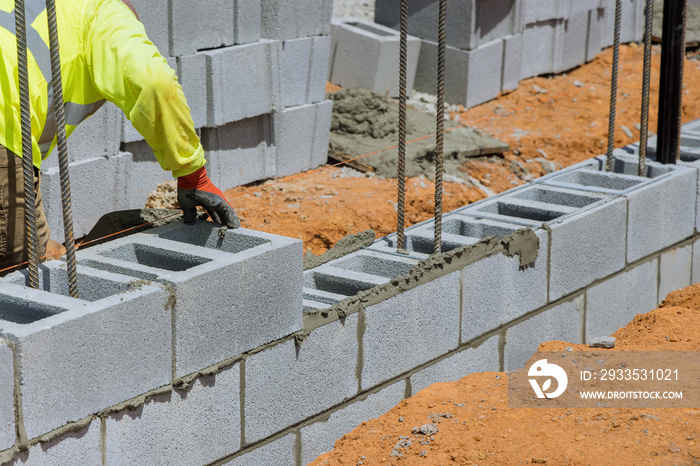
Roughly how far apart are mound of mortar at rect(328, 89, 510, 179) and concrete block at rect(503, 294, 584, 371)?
2.75 m

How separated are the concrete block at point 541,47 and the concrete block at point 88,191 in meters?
6.12

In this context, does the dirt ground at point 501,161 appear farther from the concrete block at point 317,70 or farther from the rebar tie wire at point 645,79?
the rebar tie wire at point 645,79

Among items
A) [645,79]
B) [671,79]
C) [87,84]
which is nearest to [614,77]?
[645,79]

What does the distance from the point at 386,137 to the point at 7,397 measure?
6.17 meters

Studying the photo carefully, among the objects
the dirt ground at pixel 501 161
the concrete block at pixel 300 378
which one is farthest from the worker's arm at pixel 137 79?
the dirt ground at pixel 501 161

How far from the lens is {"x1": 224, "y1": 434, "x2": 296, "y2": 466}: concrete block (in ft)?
12.6

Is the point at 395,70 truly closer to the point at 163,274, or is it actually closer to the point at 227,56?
the point at 227,56

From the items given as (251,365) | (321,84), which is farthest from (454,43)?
(251,365)

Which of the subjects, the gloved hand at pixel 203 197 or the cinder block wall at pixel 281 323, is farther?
the gloved hand at pixel 203 197

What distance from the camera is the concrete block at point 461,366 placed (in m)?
4.63

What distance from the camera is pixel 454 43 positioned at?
10305 millimetres

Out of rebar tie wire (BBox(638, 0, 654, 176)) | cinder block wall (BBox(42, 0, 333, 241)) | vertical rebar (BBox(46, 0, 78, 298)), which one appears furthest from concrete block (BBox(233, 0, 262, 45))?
vertical rebar (BBox(46, 0, 78, 298))

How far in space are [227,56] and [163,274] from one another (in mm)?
3616

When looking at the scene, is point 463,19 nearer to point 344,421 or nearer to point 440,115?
point 440,115
